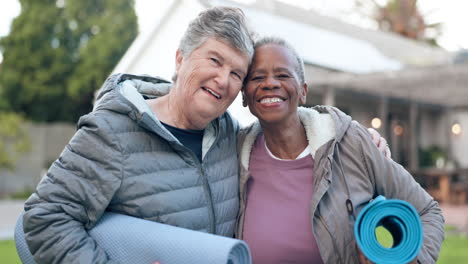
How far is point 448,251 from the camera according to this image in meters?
6.80

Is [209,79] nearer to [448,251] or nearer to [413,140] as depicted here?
[448,251]

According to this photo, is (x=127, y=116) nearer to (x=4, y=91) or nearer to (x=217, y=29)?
(x=217, y=29)

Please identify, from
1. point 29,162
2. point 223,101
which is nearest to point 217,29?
point 223,101

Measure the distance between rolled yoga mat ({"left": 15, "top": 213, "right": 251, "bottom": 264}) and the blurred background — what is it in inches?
389

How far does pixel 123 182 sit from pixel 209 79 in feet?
1.67

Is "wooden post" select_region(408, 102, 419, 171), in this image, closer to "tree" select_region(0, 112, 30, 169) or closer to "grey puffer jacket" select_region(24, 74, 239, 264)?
"tree" select_region(0, 112, 30, 169)

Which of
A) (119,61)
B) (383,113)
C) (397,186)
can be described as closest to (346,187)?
(397,186)

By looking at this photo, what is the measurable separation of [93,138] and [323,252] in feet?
3.11

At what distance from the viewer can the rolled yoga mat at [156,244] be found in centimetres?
171

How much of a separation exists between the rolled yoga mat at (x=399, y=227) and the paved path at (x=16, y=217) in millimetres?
7408

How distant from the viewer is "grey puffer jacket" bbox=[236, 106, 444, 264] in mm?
2141

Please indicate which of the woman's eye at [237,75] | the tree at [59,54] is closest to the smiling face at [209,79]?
the woman's eye at [237,75]

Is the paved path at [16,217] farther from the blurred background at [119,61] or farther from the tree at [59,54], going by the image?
the tree at [59,54]

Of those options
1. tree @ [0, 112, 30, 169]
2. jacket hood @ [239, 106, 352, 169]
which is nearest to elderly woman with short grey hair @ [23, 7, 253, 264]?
jacket hood @ [239, 106, 352, 169]
